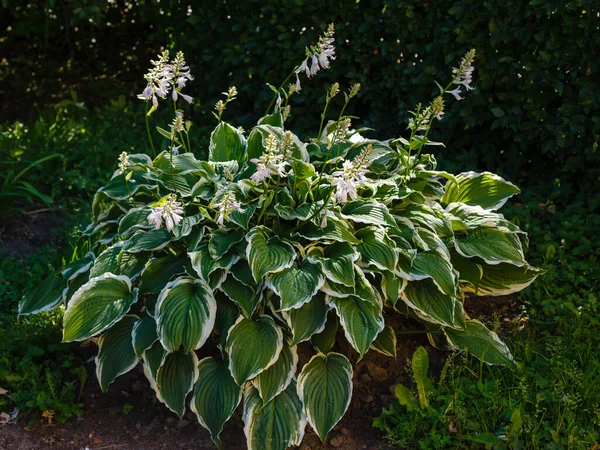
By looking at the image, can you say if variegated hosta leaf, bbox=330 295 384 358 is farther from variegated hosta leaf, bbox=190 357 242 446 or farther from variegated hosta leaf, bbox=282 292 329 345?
variegated hosta leaf, bbox=190 357 242 446

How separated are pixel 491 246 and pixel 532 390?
0.66m

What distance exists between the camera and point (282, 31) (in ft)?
16.9

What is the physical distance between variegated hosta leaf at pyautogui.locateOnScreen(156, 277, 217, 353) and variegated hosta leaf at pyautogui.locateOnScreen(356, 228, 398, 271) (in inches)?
26.4

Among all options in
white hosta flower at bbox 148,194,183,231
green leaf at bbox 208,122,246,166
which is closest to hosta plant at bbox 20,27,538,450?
white hosta flower at bbox 148,194,183,231

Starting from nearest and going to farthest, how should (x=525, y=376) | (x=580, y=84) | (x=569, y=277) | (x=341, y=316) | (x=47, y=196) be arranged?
(x=341, y=316), (x=525, y=376), (x=569, y=277), (x=580, y=84), (x=47, y=196)

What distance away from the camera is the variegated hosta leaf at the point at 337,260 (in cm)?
308

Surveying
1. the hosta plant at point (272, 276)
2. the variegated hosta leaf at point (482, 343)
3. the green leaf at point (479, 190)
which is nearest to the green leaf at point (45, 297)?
the hosta plant at point (272, 276)

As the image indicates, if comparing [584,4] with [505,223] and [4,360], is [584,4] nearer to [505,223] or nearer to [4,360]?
[505,223]

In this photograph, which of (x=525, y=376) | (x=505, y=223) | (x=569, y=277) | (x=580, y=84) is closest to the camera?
(x=525, y=376)

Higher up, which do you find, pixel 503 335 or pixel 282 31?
pixel 282 31

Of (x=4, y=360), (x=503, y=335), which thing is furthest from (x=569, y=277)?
(x=4, y=360)

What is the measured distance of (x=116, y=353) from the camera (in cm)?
326

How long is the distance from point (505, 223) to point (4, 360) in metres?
2.40

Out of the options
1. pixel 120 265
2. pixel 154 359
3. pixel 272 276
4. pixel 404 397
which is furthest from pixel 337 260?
pixel 120 265
